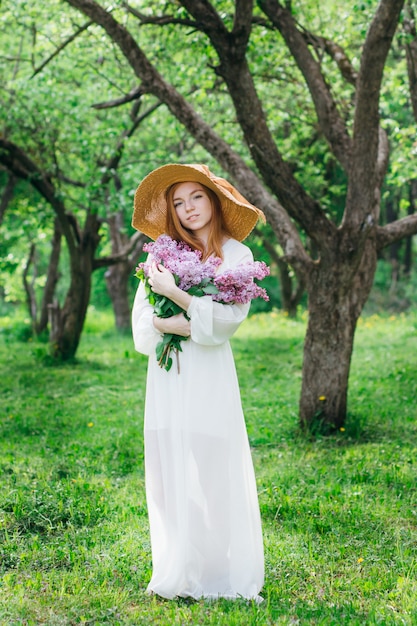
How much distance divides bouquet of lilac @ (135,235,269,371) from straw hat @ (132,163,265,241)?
330 millimetres

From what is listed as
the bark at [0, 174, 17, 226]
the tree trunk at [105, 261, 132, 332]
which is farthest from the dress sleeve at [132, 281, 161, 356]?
the tree trunk at [105, 261, 132, 332]

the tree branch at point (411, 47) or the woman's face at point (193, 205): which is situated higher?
the tree branch at point (411, 47)

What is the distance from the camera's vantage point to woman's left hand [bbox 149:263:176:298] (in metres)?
3.55

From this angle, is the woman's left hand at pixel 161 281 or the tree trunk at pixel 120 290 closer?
the woman's left hand at pixel 161 281

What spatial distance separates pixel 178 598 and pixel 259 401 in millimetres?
4871

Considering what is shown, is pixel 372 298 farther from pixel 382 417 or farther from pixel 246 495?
pixel 246 495

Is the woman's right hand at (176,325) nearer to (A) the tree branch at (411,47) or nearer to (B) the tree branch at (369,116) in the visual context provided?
(B) the tree branch at (369,116)

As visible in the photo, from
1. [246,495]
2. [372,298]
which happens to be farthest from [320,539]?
[372,298]

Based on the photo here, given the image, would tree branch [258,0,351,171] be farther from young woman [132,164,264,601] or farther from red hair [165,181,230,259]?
young woman [132,164,264,601]

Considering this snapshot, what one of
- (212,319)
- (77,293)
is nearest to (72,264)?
(77,293)

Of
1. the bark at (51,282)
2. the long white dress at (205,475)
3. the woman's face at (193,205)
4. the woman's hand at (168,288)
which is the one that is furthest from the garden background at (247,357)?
the woman's face at (193,205)

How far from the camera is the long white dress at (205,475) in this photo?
3600 mm

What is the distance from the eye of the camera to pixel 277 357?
451 inches

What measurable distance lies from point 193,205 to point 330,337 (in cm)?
323
